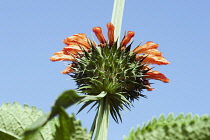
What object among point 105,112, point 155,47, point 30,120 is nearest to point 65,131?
point 30,120

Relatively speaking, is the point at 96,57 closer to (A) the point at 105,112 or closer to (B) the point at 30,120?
(A) the point at 105,112

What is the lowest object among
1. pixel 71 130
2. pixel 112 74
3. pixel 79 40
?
pixel 71 130

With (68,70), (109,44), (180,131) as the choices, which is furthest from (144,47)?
(180,131)

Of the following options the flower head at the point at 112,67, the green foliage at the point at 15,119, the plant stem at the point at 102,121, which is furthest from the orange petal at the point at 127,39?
the green foliage at the point at 15,119

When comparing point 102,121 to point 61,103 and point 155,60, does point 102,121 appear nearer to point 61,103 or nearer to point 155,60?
point 155,60

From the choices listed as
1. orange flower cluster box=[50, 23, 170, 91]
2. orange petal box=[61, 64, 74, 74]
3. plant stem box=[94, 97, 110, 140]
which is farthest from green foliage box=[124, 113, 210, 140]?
orange petal box=[61, 64, 74, 74]

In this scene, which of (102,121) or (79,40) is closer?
(102,121)
